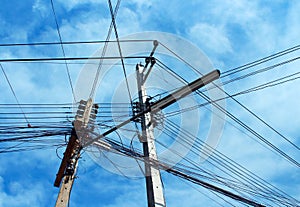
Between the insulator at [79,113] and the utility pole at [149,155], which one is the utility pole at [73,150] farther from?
the utility pole at [149,155]

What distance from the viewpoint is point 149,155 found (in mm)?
5695

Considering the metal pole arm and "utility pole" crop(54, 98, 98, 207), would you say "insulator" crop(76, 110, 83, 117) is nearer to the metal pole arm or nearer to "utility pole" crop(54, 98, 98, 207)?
"utility pole" crop(54, 98, 98, 207)

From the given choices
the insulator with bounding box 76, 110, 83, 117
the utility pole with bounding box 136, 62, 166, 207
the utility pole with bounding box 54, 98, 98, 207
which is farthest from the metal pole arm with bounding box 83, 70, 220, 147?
the insulator with bounding box 76, 110, 83, 117

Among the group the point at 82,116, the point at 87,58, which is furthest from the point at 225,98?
the point at 82,116

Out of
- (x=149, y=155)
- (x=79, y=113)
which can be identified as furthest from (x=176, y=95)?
(x=79, y=113)

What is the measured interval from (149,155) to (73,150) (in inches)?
122

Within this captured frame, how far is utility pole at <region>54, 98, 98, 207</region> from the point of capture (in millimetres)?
7211

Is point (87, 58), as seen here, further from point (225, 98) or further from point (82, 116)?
point (225, 98)

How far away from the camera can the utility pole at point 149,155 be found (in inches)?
196

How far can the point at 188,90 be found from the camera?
232 inches

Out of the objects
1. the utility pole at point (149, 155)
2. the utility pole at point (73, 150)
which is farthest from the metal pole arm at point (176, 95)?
the utility pole at point (73, 150)

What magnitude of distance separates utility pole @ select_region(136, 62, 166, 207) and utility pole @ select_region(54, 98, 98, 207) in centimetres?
155

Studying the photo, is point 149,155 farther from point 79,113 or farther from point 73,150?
point 79,113

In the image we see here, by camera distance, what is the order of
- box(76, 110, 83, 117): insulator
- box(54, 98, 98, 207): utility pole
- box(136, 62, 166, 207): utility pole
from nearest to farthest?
box(136, 62, 166, 207): utility pole → box(54, 98, 98, 207): utility pole → box(76, 110, 83, 117): insulator
